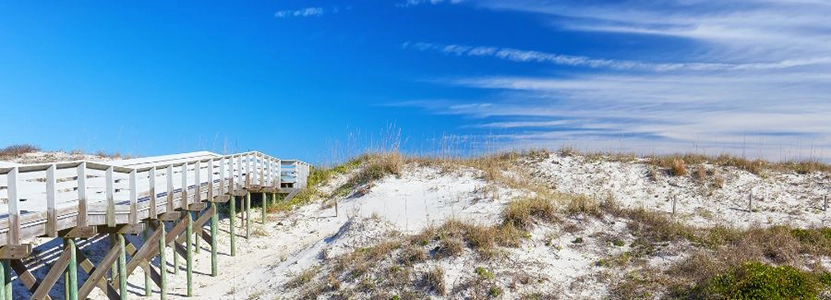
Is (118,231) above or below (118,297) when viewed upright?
above

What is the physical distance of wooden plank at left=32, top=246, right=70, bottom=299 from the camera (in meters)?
11.5

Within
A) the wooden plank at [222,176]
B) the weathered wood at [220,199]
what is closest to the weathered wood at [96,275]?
the weathered wood at [220,199]

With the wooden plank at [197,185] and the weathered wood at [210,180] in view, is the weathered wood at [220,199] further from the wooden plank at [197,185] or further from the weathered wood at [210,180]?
the wooden plank at [197,185]

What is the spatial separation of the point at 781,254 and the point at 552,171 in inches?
627

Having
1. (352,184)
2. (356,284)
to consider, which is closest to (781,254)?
A: (356,284)

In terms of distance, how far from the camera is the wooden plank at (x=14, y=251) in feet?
32.0

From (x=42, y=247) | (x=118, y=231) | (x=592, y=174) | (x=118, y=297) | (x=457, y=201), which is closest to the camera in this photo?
(x=118, y=231)

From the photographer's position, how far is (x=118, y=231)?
13.0 metres

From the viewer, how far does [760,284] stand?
39.3ft

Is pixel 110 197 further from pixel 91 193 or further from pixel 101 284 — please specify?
pixel 101 284

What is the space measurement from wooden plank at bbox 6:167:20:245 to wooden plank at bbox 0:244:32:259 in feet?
0.29

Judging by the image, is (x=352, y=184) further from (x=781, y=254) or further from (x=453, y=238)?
(x=781, y=254)

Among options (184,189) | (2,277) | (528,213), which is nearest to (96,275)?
(2,277)

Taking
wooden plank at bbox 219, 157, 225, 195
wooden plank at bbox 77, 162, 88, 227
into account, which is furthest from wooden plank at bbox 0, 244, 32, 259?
wooden plank at bbox 219, 157, 225, 195
